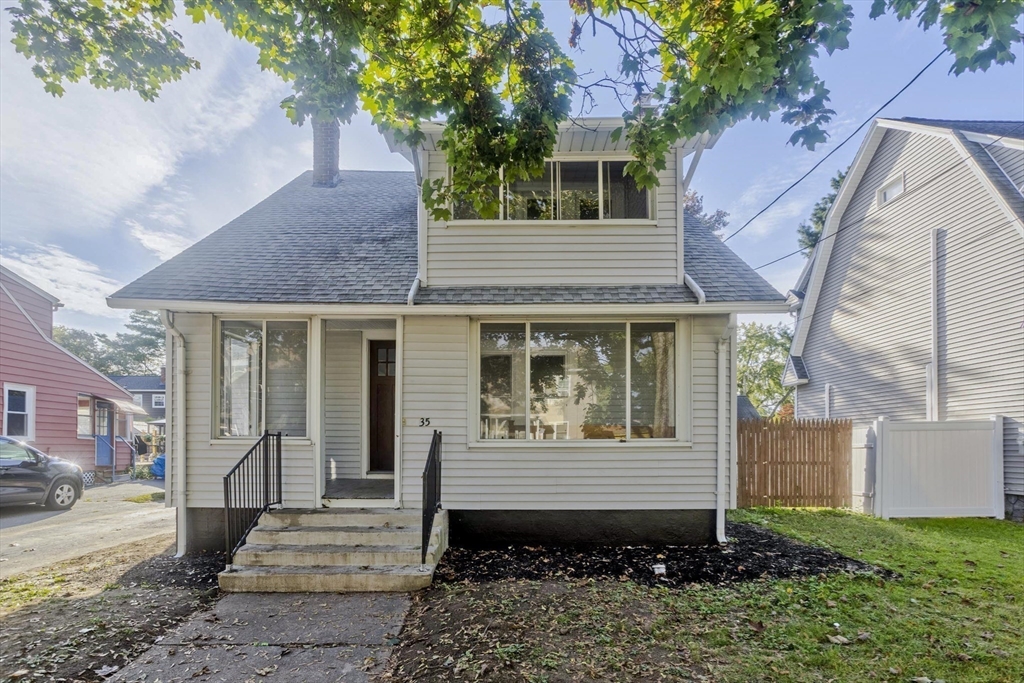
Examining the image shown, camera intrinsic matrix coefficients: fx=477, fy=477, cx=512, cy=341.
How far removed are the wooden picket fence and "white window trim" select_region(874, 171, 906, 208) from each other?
221 inches

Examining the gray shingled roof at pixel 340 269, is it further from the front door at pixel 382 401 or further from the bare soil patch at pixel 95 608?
the bare soil patch at pixel 95 608

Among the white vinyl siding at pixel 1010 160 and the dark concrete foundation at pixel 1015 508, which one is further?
the white vinyl siding at pixel 1010 160

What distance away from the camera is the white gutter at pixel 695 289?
5.54m

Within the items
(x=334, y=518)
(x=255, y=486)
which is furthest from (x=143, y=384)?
(x=334, y=518)

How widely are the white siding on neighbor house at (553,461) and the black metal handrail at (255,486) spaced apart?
1.54m

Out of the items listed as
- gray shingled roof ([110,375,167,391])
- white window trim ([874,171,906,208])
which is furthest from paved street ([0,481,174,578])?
gray shingled roof ([110,375,167,391])

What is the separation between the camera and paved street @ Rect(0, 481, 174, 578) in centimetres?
611

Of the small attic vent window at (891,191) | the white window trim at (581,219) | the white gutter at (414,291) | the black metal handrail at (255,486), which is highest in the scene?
the small attic vent window at (891,191)

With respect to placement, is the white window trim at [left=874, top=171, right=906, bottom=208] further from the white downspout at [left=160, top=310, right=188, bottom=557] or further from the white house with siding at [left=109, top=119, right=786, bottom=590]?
the white downspout at [left=160, top=310, right=188, bottom=557]

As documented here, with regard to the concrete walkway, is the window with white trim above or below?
above

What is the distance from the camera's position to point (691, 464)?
19.2 ft

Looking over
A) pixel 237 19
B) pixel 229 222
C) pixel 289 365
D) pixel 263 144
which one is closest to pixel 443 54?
pixel 237 19

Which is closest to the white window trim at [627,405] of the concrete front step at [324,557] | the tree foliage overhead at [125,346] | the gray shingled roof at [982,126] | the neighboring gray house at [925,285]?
the concrete front step at [324,557]

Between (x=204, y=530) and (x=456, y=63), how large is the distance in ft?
19.5
